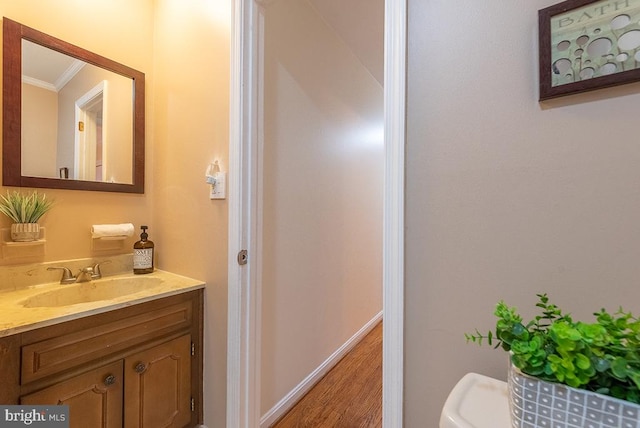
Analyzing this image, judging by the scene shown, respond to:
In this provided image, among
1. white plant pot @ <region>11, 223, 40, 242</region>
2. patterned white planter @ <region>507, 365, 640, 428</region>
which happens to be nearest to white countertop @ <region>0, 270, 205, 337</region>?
white plant pot @ <region>11, 223, 40, 242</region>

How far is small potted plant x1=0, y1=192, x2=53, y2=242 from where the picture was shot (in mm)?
1132

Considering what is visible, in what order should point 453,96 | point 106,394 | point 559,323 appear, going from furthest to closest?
point 106,394, point 453,96, point 559,323

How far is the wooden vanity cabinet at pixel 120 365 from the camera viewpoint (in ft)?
2.82

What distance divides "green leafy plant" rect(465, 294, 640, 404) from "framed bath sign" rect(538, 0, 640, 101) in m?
0.47

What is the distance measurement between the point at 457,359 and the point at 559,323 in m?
0.38

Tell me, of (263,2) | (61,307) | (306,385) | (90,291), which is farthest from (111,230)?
(306,385)

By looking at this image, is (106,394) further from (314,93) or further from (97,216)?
(314,93)

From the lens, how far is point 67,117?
1.31 metres

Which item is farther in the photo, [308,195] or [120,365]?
[308,195]

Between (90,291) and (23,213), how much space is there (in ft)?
1.43

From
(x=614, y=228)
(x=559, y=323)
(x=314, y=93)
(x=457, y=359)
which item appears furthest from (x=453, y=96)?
(x=314, y=93)

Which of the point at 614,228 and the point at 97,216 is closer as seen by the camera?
the point at 614,228

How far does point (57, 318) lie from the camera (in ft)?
2.89

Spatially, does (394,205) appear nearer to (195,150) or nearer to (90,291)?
(195,150)
